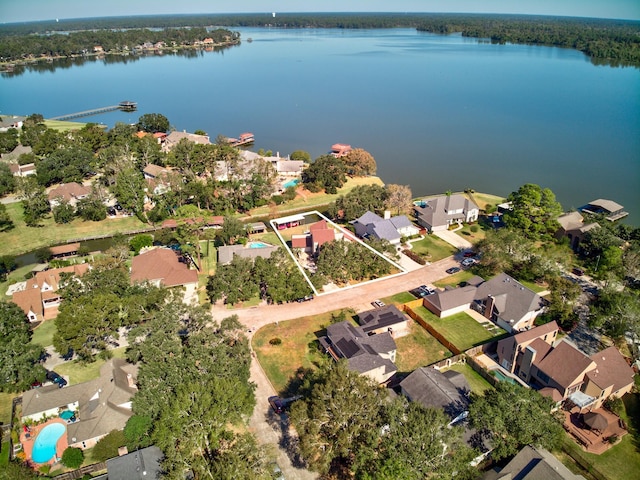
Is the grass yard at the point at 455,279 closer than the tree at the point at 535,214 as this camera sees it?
Yes

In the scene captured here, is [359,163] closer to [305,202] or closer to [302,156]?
[302,156]

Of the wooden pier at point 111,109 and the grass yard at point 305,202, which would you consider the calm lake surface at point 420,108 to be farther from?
the grass yard at point 305,202

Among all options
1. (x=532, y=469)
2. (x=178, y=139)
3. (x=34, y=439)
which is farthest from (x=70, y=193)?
(x=532, y=469)

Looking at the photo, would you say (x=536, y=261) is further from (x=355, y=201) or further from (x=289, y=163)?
(x=289, y=163)

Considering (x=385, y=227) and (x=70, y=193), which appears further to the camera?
(x=70, y=193)

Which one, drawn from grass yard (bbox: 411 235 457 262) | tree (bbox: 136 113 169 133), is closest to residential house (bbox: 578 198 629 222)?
grass yard (bbox: 411 235 457 262)

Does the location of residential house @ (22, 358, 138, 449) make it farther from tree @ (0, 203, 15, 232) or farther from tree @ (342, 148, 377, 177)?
tree @ (342, 148, 377, 177)

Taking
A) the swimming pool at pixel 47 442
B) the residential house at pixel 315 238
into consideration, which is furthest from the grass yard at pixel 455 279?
the swimming pool at pixel 47 442
